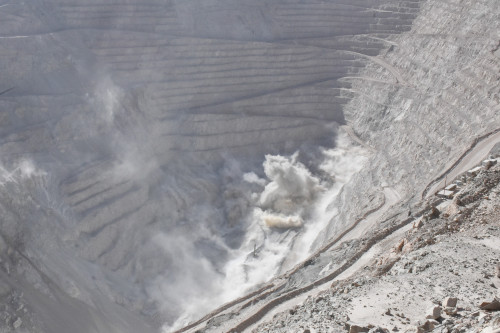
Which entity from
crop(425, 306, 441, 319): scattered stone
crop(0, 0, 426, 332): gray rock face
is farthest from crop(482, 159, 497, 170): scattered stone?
crop(0, 0, 426, 332): gray rock face

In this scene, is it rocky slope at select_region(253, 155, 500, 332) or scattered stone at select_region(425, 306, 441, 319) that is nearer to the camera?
scattered stone at select_region(425, 306, 441, 319)

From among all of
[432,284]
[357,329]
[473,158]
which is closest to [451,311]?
[357,329]

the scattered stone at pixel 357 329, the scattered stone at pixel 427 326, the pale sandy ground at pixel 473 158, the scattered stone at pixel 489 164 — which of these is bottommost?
the scattered stone at pixel 427 326

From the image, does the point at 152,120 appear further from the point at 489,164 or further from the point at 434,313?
the point at 434,313

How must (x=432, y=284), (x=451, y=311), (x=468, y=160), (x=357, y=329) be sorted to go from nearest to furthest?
(x=451, y=311), (x=357, y=329), (x=432, y=284), (x=468, y=160)

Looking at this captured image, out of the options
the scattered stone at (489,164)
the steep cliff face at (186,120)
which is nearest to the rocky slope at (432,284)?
the scattered stone at (489,164)

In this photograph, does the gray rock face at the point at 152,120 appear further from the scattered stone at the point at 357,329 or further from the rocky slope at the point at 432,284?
the scattered stone at the point at 357,329

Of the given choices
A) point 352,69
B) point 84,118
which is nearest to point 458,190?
point 84,118

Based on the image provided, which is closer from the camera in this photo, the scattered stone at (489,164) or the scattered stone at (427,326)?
the scattered stone at (427,326)

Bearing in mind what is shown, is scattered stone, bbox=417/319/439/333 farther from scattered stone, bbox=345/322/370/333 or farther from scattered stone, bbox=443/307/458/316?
scattered stone, bbox=345/322/370/333
